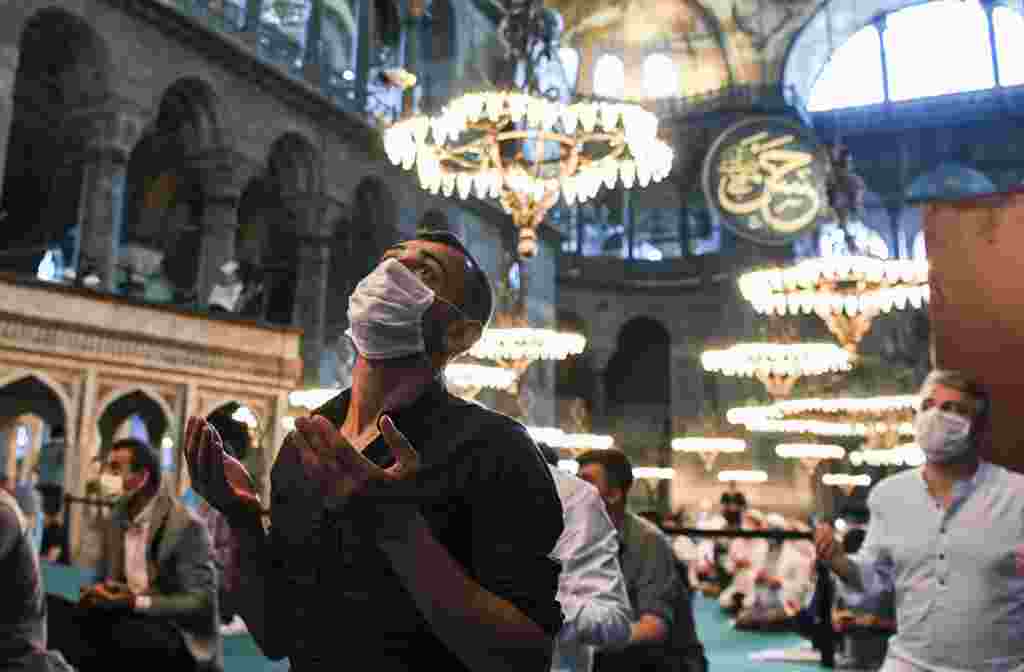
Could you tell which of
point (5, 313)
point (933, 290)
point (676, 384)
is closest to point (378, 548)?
point (933, 290)

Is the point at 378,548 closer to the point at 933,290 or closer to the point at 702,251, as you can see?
the point at 933,290

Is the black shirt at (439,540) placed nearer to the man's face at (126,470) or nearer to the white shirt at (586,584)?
the white shirt at (586,584)

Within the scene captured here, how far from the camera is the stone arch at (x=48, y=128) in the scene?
10.8m

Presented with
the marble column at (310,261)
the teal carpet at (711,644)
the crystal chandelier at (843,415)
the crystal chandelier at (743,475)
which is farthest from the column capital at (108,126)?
the crystal chandelier at (743,475)

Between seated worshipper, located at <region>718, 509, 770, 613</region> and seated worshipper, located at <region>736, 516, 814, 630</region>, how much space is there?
0.40ft

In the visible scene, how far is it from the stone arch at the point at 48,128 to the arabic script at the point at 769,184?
11342 mm

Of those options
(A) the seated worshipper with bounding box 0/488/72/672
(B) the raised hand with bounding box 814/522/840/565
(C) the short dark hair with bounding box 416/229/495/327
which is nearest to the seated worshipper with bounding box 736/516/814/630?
(B) the raised hand with bounding box 814/522/840/565

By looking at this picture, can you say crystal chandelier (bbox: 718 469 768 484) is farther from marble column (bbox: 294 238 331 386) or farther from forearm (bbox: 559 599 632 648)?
forearm (bbox: 559 599 632 648)

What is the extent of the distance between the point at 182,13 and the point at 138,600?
10021mm

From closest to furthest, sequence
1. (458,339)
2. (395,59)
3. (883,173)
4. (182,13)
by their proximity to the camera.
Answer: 1. (458,339)
2. (182,13)
3. (395,59)
4. (883,173)

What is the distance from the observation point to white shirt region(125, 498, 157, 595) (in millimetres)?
3727

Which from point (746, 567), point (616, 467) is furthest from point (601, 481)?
point (746, 567)

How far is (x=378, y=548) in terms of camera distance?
3.33ft

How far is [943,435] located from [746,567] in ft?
25.2
